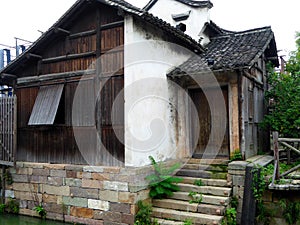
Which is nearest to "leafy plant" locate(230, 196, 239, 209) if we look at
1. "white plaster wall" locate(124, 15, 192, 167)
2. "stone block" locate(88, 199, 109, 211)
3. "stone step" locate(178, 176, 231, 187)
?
"stone step" locate(178, 176, 231, 187)

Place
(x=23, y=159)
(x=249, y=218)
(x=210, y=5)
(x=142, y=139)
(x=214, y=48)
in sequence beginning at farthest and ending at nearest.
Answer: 1. (x=210, y=5)
2. (x=214, y=48)
3. (x=23, y=159)
4. (x=142, y=139)
5. (x=249, y=218)

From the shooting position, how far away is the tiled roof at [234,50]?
7863 millimetres

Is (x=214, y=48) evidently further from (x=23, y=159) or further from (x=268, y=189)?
(x=23, y=159)

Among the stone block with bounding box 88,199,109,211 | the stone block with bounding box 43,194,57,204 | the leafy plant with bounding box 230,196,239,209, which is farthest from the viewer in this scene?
the stone block with bounding box 43,194,57,204

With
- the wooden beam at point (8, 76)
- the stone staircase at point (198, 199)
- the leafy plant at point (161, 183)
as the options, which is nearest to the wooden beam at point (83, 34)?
the wooden beam at point (8, 76)

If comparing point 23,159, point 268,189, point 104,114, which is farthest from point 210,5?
point 23,159

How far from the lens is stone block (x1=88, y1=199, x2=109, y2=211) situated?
23.2ft

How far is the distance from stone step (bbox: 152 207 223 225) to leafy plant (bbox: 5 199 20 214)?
14.4 feet

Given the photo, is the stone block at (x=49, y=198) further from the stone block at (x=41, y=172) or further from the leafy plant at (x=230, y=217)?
the leafy plant at (x=230, y=217)

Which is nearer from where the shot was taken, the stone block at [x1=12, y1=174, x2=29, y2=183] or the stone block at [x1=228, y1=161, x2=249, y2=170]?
the stone block at [x1=228, y1=161, x2=249, y2=170]

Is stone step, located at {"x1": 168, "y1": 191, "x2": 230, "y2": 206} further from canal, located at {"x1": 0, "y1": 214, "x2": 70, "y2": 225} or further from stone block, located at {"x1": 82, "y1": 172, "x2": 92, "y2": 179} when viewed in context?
canal, located at {"x1": 0, "y1": 214, "x2": 70, "y2": 225}

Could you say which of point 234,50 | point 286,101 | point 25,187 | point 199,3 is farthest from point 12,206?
point 199,3

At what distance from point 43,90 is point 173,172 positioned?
14.0 ft

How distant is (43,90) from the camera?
8414mm
